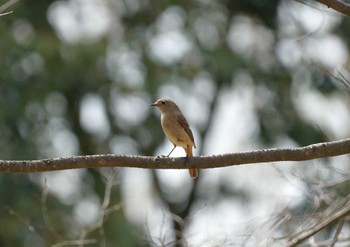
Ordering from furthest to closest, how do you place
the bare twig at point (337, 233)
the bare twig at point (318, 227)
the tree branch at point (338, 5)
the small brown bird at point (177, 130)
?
the small brown bird at point (177, 130) → the bare twig at point (318, 227) → the bare twig at point (337, 233) → the tree branch at point (338, 5)

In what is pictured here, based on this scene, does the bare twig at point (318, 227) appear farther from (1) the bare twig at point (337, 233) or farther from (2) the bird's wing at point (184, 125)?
(2) the bird's wing at point (184, 125)

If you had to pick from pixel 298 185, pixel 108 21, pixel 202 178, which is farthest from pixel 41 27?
pixel 298 185

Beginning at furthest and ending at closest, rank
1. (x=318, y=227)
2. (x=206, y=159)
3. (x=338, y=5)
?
(x=318, y=227) → (x=206, y=159) → (x=338, y=5)

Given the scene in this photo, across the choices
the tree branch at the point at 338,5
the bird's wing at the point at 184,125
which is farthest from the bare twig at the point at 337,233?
the tree branch at the point at 338,5

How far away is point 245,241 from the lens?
6.75 meters

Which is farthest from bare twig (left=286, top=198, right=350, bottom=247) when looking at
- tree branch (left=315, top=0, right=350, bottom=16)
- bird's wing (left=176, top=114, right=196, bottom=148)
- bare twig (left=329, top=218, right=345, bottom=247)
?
tree branch (left=315, top=0, right=350, bottom=16)

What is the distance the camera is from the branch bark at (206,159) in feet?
17.6

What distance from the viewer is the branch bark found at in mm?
5363

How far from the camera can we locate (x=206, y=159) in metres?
5.48

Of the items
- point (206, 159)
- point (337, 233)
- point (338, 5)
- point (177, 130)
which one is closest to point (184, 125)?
point (177, 130)

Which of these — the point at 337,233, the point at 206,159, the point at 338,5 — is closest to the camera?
the point at 338,5

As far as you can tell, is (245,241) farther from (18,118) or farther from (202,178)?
(202,178)

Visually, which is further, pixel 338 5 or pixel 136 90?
pixel 136 90

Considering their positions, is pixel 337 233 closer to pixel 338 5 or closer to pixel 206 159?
pixel 206 159
